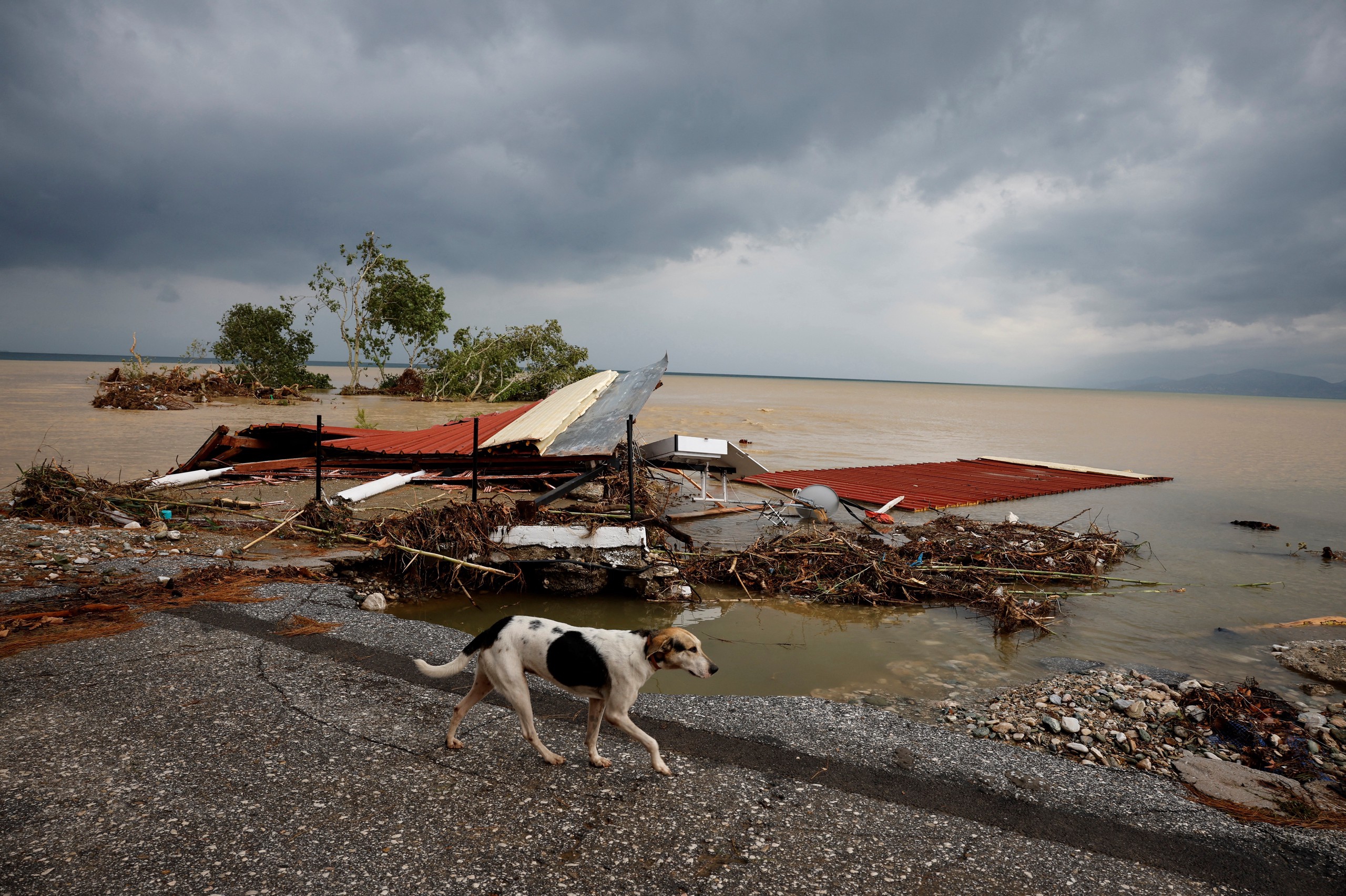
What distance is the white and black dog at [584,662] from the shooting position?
3340mm

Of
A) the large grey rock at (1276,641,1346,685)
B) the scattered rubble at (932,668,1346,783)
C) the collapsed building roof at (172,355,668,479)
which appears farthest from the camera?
the collapsed building roof at (172,355,668,479)

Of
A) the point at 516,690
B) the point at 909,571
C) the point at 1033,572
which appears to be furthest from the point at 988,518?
the point at 516,690

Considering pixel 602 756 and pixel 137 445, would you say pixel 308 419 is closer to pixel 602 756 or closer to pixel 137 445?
pixel 137 445

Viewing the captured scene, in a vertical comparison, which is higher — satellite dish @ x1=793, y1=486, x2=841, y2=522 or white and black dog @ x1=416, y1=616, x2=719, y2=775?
white and black dog @ x1=416, y1=616, x2=719, y2=775

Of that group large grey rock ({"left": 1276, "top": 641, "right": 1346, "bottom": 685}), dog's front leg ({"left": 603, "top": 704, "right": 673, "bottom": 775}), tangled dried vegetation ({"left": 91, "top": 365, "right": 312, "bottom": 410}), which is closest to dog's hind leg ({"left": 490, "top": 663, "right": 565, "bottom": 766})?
dog's front leg ({"left": 603, "top": 704, "right": 673, "bottom": 775})

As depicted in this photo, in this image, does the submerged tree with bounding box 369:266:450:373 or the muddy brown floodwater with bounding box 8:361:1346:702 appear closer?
the muddy brown floodwater with bounding box 8:361:1346:702

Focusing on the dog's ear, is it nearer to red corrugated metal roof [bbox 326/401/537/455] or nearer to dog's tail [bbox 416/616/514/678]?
dog's tail [bbox 416/616/514/678]

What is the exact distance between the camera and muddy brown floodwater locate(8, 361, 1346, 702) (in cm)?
602

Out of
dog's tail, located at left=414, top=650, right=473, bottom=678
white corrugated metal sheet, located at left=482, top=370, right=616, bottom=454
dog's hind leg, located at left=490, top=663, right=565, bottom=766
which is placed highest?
white corrugated metal sheet, located at left=482, top=370, right=616, bottom=454

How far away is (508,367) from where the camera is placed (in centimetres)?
3703

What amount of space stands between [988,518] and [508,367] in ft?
95.3

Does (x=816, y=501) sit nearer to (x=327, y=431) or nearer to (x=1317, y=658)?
(x=1317, y=658)

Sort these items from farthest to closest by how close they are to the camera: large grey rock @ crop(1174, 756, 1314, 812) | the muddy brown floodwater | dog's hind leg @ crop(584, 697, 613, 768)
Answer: the muddy brown floodwater, large grey rock @ crop(1174, 756, 1314, 812), dog's hind leg @ crop(584, 697, 613, 768)

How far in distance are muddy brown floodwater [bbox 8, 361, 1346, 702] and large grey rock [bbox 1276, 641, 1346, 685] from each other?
19 cm
